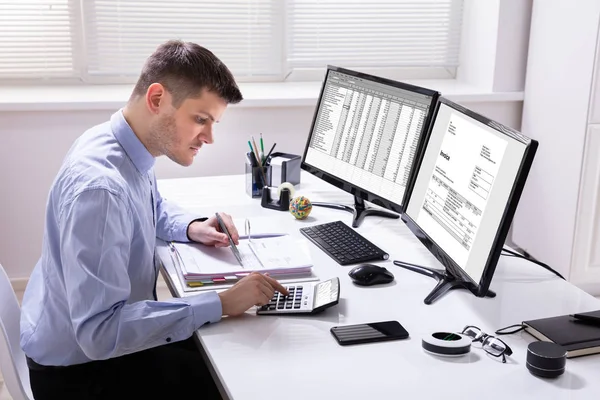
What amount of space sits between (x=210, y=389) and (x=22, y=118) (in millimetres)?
1854

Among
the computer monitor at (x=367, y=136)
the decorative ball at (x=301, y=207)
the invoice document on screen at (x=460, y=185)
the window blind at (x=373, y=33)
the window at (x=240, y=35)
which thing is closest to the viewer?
the invoice document on screen at (x=460, y=185)

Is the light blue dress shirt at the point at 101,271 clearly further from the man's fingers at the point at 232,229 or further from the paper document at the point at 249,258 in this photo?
the man's fingers at the point at 232,229

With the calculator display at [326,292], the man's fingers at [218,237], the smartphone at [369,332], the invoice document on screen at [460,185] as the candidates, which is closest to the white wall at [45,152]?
the man's fingers at [218,237]

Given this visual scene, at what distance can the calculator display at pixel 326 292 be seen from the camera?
1.54m

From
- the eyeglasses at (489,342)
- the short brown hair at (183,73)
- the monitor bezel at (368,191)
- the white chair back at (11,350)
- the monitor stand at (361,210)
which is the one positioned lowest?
the white chair back at (11,350)

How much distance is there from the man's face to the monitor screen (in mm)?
531

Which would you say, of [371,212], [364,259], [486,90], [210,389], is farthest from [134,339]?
[486,90]

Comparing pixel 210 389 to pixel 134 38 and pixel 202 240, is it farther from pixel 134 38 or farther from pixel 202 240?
pixel 134 38

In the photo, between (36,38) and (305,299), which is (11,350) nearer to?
(305,299)

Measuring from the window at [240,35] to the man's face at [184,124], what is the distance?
71.6 inches

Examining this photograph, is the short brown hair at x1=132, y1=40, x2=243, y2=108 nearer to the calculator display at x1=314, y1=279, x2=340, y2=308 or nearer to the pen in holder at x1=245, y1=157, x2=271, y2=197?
the calculator display at x1=314, y1=279, x2=340, y2=308

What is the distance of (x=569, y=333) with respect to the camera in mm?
1394

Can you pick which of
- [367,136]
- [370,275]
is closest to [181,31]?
[367,136]

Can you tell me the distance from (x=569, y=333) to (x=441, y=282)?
1.11ft
